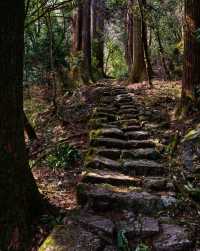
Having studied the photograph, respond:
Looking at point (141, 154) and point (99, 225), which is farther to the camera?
point (141, 154)

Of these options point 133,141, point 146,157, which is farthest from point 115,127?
point 146,157

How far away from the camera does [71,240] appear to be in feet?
12.4

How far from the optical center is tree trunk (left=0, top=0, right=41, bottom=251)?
3.80m

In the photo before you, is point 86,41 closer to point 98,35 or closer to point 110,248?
point 98,35

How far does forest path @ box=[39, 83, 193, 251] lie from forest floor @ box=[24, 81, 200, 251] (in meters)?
0.24

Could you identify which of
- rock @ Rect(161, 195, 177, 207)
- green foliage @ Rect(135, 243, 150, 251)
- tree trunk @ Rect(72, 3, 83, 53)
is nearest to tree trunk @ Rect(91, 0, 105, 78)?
tree trunk @ Rect(72, 3, 83, 53)

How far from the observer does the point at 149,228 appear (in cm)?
412

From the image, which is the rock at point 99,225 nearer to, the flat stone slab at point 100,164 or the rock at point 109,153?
the flat stone slab at point 100,164

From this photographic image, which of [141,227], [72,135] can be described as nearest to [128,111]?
[72,135]

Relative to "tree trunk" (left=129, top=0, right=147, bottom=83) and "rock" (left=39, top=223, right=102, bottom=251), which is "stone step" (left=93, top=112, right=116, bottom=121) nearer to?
"rock" (left=39, top=223, right=102, bottom=251)

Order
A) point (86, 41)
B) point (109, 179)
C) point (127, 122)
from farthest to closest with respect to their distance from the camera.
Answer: point (86, 41) → point (127, 122) → point (109, 179)

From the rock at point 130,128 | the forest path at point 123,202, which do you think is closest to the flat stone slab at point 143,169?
the forest path at point 123,202

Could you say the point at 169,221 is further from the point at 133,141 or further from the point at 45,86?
the point at 45,86

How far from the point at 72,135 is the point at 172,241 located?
4439 millimetres
